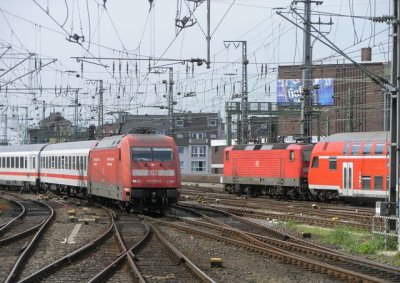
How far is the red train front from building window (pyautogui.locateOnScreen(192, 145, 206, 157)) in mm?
81437

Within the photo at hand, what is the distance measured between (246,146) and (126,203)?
56.3 feet

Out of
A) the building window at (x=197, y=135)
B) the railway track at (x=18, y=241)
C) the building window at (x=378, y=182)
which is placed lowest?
the railway track at (x=18, y=241)

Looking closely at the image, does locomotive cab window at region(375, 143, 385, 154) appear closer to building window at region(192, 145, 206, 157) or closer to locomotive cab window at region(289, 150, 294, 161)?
locomotive cab window at region(289, 150, 294, 161)

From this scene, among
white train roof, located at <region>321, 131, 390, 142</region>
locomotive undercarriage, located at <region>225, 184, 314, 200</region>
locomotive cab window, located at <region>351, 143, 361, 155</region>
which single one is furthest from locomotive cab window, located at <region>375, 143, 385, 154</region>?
locomotive undercarriage, located at <region>225, 184, 314, 200</region>

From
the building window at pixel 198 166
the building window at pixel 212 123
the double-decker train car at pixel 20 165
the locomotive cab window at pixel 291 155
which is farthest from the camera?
the building window at pixel 212 123

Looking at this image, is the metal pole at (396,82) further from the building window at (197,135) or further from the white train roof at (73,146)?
the building window at (197,135)

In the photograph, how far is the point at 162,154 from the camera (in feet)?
86.4

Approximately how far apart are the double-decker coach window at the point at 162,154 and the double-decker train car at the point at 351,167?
9152 millimetres

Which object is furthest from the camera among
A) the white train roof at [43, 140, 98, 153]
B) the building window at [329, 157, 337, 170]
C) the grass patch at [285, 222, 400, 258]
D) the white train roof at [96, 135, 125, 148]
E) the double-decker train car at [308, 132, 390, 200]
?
the white train roof at [43, 140, 98, 153]

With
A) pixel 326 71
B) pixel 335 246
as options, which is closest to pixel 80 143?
pixel 335 246

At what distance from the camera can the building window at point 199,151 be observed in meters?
109

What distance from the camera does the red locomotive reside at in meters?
30.3

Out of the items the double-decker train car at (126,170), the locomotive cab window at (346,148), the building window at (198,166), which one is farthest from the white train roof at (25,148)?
the building window at (198,166)

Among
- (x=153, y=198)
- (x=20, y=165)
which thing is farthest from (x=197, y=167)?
(x=153, y=198)
